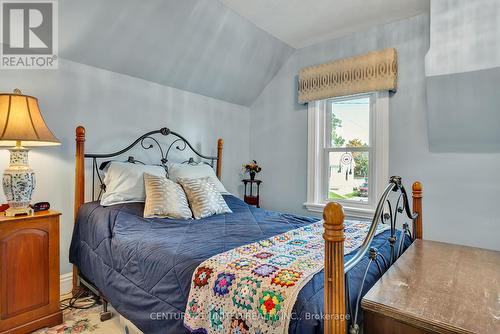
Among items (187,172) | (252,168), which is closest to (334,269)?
(187,172)

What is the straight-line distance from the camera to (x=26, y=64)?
223cm

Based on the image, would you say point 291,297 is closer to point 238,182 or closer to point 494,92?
point 494,92

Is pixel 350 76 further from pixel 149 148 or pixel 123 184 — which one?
A: pixel 123 184

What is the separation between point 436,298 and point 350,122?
2.49 metres

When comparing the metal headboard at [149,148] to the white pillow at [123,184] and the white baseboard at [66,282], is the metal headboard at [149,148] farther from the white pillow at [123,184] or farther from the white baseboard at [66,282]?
the white baseboard at [66,282]

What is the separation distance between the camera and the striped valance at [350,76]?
110 inches

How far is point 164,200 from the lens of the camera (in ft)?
7.34

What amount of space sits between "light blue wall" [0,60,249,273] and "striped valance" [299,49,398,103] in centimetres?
131

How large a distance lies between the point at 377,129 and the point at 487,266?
6.03 ft

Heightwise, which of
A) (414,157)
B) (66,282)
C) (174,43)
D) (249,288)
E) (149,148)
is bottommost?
(66,282)

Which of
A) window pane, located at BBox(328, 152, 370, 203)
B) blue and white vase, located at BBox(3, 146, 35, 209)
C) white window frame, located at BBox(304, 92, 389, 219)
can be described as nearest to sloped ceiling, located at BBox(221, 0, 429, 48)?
white window frame, located at BBox(304, 92, 389, 219)

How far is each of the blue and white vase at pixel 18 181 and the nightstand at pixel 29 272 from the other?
0.39 feet

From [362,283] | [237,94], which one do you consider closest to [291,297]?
[362,283]

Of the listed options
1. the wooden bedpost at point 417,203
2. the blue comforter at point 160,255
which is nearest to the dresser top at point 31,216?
the blue comforter at point 160,255
